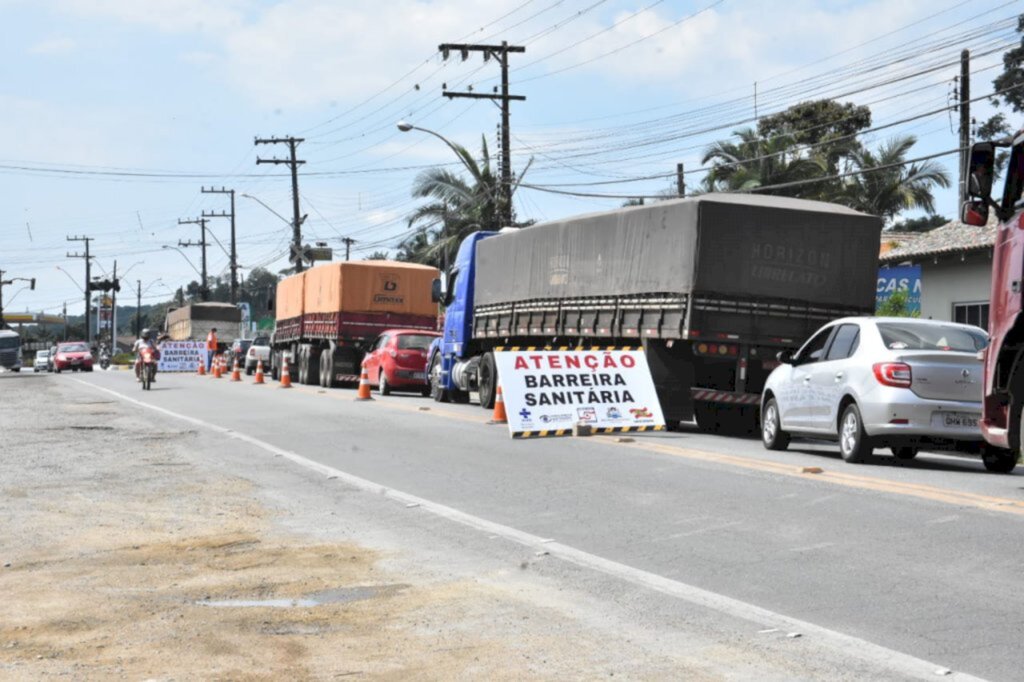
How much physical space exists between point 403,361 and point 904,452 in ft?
63.7

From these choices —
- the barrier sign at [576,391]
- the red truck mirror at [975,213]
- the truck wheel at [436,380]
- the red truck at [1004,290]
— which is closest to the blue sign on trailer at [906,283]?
the truck wheel at [436,380]

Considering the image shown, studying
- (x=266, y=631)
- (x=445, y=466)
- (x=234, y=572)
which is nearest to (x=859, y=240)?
(x=445, y=466)

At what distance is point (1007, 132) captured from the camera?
132 ft

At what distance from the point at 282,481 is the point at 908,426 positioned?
6.34 m

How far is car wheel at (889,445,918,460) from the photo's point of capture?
16.6m

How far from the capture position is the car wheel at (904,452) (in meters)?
16.6

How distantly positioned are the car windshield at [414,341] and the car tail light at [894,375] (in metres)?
21.0

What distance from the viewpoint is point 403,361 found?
3475 centimetres

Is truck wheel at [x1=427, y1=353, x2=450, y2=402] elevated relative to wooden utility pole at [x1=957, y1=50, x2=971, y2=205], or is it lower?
lower

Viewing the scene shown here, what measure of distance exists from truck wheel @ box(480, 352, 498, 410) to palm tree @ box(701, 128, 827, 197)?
15181 mm

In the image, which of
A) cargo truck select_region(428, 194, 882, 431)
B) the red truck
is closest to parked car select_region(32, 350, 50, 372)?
cargo truck select_region(428, 194, 882, 431)

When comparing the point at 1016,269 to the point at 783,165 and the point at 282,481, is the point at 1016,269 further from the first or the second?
the point at 783,165

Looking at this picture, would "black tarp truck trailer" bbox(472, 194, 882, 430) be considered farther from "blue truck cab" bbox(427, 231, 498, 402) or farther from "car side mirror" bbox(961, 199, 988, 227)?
"car side mirror" bbox(961, 199, 988, 227)

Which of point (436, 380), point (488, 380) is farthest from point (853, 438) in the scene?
point (436, 380)
